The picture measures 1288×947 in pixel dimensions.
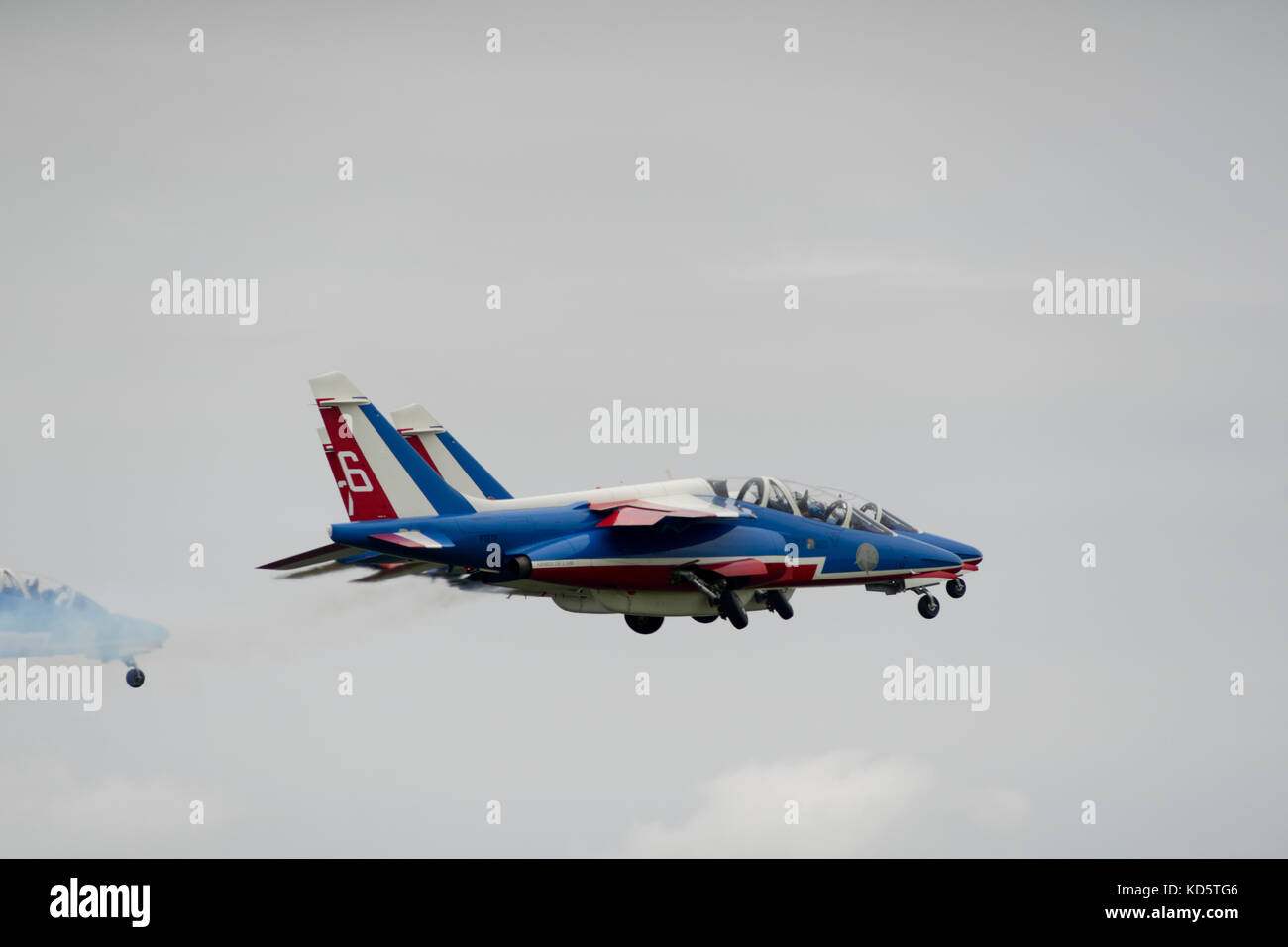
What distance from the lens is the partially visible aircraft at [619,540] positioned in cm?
4666

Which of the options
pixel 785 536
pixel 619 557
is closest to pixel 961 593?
pixel 785 536

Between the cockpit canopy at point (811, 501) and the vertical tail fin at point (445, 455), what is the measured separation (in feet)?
23.7

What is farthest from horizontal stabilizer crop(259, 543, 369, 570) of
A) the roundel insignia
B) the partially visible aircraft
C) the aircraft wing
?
the roundel insignia

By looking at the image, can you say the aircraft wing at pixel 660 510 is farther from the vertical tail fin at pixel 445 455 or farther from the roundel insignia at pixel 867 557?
the vertical tail fin at pixel 445 455

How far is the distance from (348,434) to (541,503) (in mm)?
4920

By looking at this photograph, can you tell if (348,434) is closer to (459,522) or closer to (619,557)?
(459,522)

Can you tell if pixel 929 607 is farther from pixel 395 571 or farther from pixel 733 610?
pixel 395 571

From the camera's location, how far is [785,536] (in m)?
51.0

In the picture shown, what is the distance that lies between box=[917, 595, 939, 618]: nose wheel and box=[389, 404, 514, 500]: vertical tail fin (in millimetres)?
10684

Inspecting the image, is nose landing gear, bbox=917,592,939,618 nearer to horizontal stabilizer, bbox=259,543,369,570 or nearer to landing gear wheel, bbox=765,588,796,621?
landing gear wheel, bbox=765,588,796,621

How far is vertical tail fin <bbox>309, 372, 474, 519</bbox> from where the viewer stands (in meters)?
46.6

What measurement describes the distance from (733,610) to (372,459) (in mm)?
8874

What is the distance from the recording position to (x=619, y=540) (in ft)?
159

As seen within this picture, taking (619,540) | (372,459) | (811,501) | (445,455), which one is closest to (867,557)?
(811,501)
